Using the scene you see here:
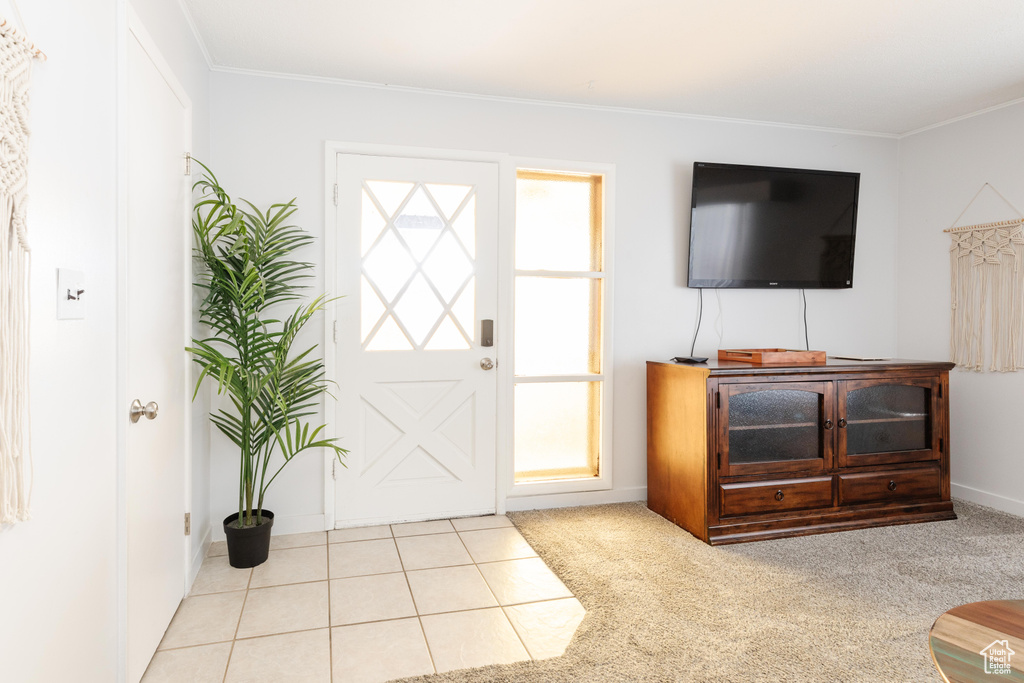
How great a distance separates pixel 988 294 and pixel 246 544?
438cm

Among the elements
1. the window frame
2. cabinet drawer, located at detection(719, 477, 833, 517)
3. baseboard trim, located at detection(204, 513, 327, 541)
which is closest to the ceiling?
the window frame

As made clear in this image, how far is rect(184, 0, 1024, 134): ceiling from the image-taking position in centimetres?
250

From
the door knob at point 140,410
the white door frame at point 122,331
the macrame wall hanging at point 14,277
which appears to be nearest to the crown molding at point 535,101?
the white door frame at point 122,331

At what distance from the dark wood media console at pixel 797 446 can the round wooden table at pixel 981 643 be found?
1731 millimetres

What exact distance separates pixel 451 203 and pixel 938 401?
9.99ft

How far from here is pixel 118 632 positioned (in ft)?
5.59

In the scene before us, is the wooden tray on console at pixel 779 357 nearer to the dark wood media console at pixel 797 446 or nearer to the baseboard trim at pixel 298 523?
the dark wood media console at pixel 797 446

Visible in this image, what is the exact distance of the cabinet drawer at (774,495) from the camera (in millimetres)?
3107

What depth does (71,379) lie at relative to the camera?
4.54 feet

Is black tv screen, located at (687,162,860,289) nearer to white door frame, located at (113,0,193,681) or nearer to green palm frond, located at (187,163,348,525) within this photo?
green palm frond, located at (187,163,348,525)

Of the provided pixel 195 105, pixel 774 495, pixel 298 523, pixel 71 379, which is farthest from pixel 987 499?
pixel 195 105

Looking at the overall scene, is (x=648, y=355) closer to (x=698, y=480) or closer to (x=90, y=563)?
(x=698, y=480)

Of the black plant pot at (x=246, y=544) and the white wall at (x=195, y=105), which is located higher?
the white wall at (x=195, y=105)

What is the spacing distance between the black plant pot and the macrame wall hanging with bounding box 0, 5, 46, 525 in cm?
173
